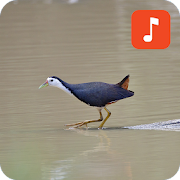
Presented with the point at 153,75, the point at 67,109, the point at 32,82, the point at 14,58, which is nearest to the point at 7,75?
the point at 32,82

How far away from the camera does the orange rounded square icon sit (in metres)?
6.50

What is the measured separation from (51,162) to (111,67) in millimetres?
3836

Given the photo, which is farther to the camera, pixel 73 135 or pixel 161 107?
pixel 161 107

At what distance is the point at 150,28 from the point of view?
6.48 m

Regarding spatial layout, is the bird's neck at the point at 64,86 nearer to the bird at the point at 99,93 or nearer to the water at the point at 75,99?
the bird at the point at 99,93

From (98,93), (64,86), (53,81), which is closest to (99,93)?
(98,93)

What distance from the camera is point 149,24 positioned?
648 cm

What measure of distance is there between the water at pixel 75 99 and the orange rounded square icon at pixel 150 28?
0.60m

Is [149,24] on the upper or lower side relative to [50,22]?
upper

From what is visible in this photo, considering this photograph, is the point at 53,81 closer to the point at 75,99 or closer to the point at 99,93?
the point at 99,93

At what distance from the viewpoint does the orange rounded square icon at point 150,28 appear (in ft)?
21.3

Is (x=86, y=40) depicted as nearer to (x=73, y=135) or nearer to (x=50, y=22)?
(x=50, y=22)

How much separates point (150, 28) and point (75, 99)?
1.68 m

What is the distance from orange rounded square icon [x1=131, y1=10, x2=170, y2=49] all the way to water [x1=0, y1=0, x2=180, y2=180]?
1.96 feet
